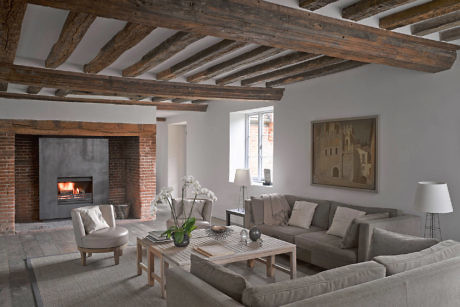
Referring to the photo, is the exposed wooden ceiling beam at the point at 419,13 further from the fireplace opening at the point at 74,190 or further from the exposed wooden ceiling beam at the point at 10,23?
the fireplace opening at the point at 74,190

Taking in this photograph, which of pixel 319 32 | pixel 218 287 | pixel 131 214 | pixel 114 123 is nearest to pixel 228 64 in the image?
pixel 319 32

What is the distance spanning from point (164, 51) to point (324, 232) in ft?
9.87

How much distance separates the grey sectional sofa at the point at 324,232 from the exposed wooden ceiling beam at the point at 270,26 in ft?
5.71

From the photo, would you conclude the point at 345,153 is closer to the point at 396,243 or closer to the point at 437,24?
the point at 396,243

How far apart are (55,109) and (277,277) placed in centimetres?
515

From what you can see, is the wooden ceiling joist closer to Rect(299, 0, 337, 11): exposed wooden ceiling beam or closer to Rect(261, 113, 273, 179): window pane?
Rect(299, 0, 337, 11): exposed wooden ceiling beam

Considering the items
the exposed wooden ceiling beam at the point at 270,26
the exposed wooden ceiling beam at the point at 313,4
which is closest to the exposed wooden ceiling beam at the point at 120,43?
the exposed wooden ceiling beam at the point at 270,26

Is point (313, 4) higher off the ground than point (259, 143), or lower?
higher

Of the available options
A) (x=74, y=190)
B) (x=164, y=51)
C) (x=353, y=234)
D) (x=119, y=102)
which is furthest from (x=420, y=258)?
(x=74, y=190)

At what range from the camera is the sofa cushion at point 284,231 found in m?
5.09

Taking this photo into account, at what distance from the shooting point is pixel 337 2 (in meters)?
2.88

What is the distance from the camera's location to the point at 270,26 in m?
2.72

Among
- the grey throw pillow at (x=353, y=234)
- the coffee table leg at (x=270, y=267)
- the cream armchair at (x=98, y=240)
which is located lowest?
the coffee table leg at (x=270, y=267)

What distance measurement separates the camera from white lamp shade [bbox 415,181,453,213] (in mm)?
3830
